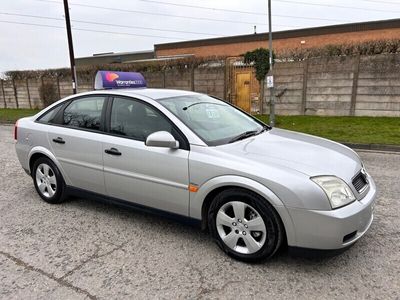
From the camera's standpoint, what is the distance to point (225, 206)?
2996 millimetres

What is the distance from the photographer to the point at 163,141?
3.12 metres

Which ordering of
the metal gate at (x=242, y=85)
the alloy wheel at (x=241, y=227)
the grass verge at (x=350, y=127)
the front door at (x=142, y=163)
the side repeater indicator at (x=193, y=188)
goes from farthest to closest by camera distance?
1. the metal gate at (x=242, y=85)
2. the grass verge at (x=350, y=127)
3. the front door at (x=142, y=163)
4. the side repeater indicator at (x=193, y=188)
5. the alloy wheel at (x=241, y=227)

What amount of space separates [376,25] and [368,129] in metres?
20.3

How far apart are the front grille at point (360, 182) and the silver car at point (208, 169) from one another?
13 millimetres

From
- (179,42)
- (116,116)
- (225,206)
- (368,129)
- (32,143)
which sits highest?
(179,42)

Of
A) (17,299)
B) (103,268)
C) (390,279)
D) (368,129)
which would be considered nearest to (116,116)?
(103,268)

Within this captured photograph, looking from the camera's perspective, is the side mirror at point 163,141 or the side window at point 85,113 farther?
the side window at point 85,113

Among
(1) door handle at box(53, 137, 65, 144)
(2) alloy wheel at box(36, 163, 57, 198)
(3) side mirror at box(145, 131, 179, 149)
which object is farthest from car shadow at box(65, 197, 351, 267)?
(1) door handle at box(53, 137, 65, 144)

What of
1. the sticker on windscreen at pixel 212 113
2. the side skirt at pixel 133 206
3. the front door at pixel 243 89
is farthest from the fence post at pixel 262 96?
the side skirt at pixel 133 206

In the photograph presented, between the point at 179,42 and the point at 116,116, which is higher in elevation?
the point at 179,42

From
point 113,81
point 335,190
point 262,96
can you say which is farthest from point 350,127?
point 335,190

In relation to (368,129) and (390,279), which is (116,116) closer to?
(390,279)

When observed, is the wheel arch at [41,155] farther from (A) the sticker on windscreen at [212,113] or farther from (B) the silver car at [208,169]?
(A) the sticker on windscreen at [212,113]

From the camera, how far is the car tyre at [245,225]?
9.16 feet
